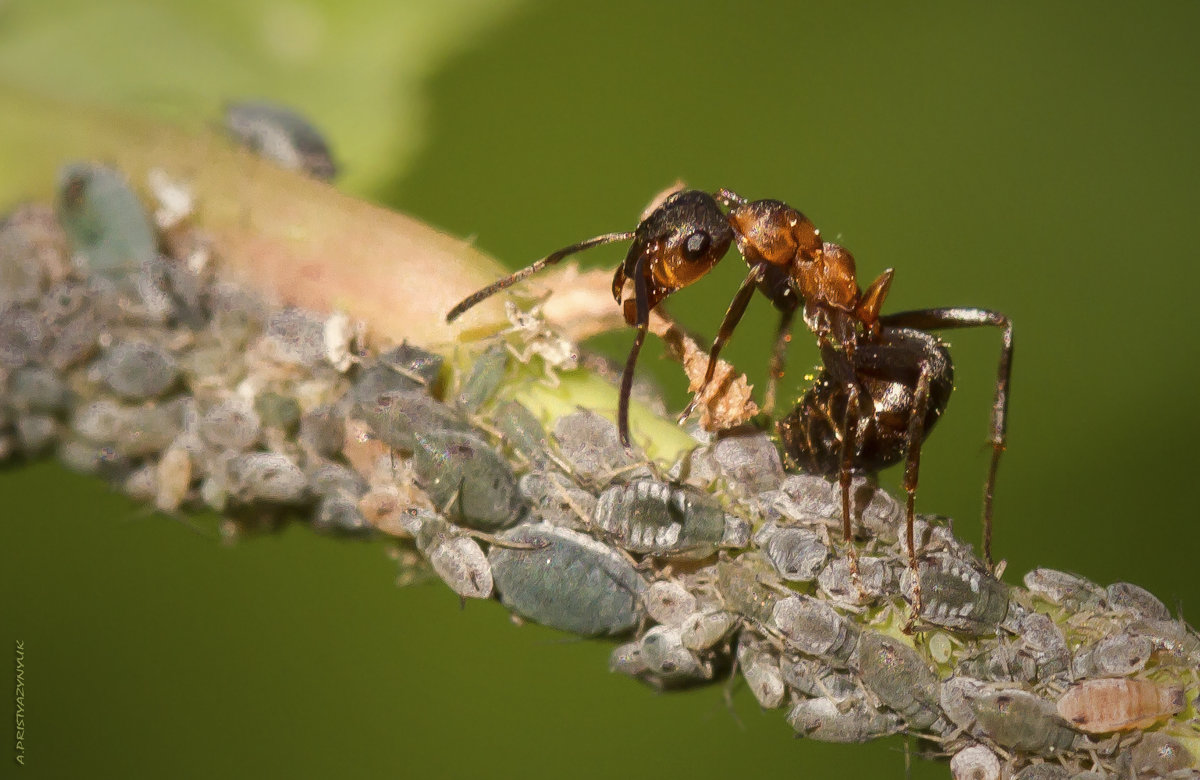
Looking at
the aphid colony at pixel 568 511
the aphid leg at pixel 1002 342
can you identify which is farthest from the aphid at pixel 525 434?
the aphid leg at pixel 1002 342

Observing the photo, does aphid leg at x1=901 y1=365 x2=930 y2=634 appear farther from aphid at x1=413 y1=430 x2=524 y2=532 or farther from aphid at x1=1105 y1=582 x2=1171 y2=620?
aphid at x1=413 y1=430 x2=524 y2=532

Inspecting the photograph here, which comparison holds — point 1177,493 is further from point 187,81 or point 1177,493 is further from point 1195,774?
point 187,81

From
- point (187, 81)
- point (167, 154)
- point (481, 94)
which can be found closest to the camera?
point (167, 154)

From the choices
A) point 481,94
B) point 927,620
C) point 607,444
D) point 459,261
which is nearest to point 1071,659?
point 927,620

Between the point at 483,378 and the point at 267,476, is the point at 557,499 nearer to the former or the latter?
the point at 483,378

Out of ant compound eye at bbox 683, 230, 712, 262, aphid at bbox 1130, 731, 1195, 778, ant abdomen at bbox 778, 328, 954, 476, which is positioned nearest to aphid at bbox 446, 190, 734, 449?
ant compound eye at bbox 683, 230, 712, 262
